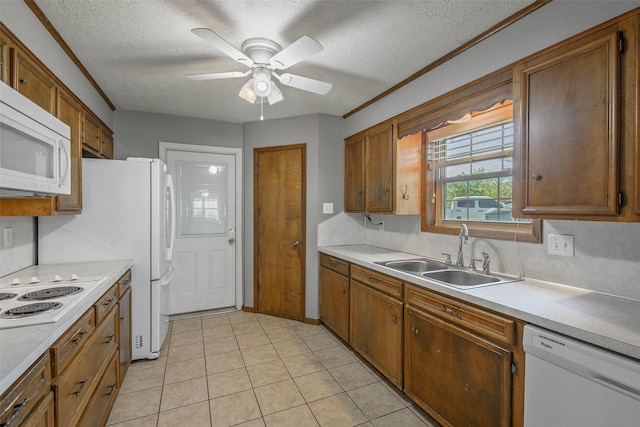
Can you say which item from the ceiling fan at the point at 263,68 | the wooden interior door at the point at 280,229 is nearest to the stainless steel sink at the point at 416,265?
the wooden interior door at the point at 280,229

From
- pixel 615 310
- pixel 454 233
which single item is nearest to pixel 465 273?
pixel 454 233

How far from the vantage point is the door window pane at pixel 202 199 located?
370cm

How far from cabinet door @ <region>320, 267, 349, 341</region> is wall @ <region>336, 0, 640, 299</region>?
0.95 m

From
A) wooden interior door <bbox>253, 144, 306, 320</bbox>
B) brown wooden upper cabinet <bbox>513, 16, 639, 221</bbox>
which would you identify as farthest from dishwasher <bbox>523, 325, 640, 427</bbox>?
wooden interior door <bbox>253, 144, 306, 320</bbox>

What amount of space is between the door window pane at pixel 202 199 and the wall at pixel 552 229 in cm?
252

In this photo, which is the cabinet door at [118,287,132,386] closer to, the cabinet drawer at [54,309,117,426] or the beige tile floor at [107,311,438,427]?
the beige tile floor at [107,311,438,427]

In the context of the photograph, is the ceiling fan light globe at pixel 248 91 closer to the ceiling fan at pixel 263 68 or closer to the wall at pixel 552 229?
the ceiling fan at pixel 263 68

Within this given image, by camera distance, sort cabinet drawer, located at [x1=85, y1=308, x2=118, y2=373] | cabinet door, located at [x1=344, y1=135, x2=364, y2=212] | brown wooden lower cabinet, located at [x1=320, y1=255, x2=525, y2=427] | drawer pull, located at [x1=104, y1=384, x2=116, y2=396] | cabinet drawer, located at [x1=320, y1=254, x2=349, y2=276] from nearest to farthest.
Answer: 1. brown wooden lower cabinet, located at [x1=320, y1=255, x2=525, y2=427]
2. cabinet drawer, located at [x1=85, y1=308, x2=118, y2=373]
3. drawer pull, located at [x1=104, y1=384, x2=116, y2=396]
4. cabinet drawer, located at [x1=320, y1=254, x2=349, y2=276]
5. cabinet door, located at [x1=344, y1=135, x2=364, y2=212]

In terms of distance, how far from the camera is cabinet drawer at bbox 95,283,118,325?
1.61m

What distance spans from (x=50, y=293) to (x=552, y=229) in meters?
2.71

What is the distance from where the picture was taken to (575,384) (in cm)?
112

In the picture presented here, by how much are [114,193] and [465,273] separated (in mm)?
2807

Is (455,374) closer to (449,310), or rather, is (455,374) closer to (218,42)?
(449,310)

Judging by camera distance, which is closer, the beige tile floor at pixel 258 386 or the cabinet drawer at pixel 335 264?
the beige tile floor at pixel 258 386
